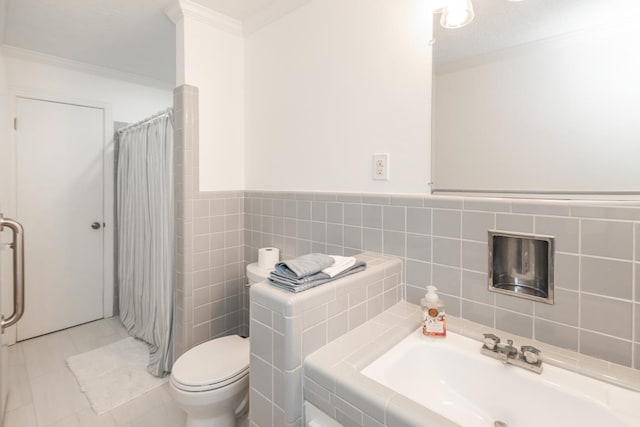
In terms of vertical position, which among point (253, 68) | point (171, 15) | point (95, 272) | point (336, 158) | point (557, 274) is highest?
point (171, 15)

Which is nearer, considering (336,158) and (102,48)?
(336,158)

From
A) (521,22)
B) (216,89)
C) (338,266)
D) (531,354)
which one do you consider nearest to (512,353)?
(531,354)

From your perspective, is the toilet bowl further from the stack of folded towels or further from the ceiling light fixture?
the ceiling light fixture

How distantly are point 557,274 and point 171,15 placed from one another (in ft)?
7.55

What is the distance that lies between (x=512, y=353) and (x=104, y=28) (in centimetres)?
284

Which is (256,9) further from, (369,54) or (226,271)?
(226,271)

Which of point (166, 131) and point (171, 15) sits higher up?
point (171, 15)

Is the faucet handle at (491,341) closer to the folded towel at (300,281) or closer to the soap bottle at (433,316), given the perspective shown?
the soap bottle at (433,316)

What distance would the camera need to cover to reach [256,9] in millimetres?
1811

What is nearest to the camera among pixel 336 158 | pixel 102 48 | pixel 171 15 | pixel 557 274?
pixel 557 274

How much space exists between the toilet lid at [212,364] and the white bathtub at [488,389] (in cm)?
78

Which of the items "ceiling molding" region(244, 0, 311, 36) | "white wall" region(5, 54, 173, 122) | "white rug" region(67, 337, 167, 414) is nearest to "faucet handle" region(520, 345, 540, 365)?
"ceiling molding" region(244, 0, 311, 36)

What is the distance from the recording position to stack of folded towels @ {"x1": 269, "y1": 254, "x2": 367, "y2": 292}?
3.10 ft

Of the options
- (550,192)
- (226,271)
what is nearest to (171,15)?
(226,271)
